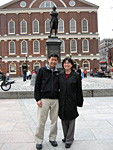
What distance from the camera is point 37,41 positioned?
40.2m

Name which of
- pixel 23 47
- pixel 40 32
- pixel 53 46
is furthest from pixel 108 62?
pixel 53 46

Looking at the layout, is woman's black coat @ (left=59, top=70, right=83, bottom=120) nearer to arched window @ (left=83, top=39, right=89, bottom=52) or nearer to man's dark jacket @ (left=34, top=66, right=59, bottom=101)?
man's dark jacket @ (left=34, top=66, right=59, bottom=101)

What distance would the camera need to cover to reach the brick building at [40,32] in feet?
130

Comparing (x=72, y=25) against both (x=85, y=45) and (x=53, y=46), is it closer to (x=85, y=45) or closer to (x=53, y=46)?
(x=85, y=45)

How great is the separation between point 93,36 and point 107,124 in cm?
3795

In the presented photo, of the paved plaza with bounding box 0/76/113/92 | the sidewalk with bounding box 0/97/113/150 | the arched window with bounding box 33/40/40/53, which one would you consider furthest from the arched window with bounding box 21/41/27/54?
the sidewalk with bounding box 0/97/113/150

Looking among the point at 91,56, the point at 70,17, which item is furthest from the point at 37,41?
the point at 91,56

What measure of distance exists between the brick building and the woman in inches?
1437

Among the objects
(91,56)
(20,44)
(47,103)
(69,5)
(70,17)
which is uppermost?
(69,5)

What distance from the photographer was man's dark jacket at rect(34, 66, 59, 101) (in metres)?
3.30

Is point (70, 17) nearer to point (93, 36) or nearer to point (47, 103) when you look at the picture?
point (93, 36)

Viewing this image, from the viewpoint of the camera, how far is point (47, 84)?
3334 mm

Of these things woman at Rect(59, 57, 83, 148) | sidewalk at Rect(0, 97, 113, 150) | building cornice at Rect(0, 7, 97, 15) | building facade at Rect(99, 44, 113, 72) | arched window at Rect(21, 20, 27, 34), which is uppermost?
building cornice at Rect(0, 7, 97, 15)

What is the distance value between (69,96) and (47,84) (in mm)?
472
